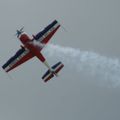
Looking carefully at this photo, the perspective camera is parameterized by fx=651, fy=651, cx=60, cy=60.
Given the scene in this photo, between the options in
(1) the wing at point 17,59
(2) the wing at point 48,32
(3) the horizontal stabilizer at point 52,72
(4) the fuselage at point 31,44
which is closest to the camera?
(4) the fuselage at point 31,44

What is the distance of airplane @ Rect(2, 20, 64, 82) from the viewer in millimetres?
114812

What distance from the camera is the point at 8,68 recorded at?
119 m

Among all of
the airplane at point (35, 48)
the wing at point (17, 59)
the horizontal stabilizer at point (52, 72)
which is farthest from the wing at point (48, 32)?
the horizontal stabilizer at point (52, 72)

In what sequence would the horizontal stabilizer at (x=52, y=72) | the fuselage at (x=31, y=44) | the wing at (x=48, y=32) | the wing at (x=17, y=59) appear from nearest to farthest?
the fuselage at (x=31, y=44) → the wing at (x=17, y=59) → the wing at (x=48, y=32) → the horizontal stabilizer at (x=52, y=72)

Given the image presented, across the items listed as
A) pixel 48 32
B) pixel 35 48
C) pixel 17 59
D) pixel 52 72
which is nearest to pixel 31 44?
pixel 35 48

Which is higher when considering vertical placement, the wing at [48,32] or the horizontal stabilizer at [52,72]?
the wing at [48,32]

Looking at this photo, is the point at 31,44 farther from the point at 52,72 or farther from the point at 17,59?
the point at 52,72

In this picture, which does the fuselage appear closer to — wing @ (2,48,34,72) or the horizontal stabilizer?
wing @ (2,48,34,72)

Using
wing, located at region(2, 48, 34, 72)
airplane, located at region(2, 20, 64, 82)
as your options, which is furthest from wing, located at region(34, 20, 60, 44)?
wing, located at region(2, 48, 34, 72)

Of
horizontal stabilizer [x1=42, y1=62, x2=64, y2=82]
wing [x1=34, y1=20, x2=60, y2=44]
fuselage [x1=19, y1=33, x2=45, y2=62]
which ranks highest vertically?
wing [x1=34, y1=20, x2=60, y2=44]

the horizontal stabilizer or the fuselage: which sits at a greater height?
the fuselage

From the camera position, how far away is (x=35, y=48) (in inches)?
4552

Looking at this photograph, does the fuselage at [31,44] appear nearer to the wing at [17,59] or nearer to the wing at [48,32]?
the wing at [17,59]

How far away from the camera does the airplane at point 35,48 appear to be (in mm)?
114812
